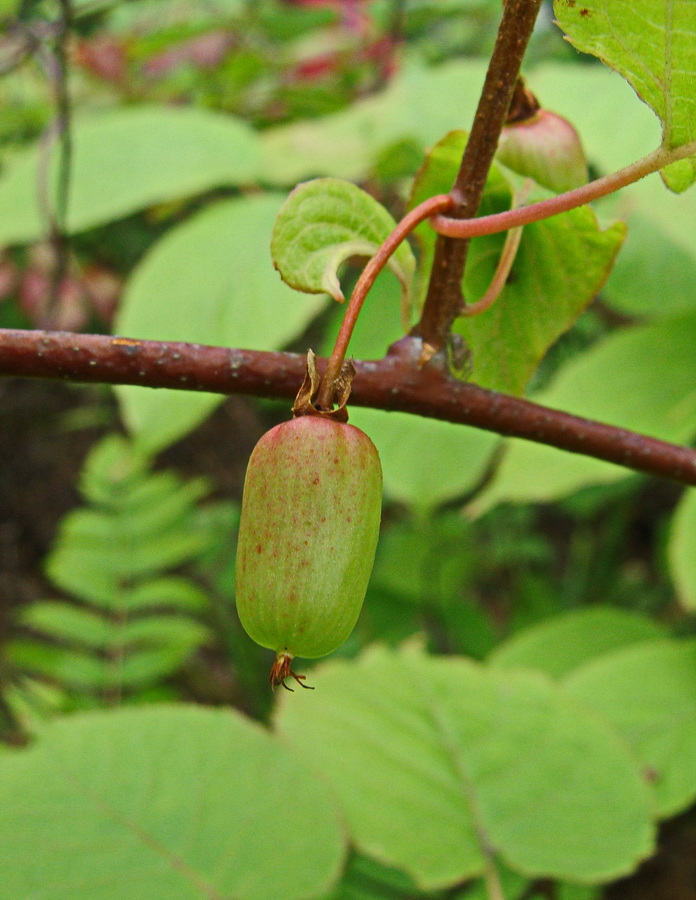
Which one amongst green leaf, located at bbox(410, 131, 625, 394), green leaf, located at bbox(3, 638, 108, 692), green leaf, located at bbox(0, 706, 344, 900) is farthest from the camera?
green leaf, located at bbox(3, 638, 108, 692)

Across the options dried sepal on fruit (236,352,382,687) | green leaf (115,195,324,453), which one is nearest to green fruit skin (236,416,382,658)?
dried sepal on fruit (236,352,382,687)

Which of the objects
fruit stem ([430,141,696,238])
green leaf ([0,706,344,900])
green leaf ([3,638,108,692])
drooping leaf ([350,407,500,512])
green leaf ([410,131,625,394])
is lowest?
green leaf ([3,638,108,692])

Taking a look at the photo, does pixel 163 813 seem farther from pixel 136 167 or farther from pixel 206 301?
pixel 136 167

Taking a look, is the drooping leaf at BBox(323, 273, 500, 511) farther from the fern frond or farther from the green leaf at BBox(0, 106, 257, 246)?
the fern frond

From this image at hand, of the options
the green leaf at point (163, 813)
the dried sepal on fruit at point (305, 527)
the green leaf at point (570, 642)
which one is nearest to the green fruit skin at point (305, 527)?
the dried sepal on fruit at point (305, 527)

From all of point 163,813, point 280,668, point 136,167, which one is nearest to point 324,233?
point 280,668

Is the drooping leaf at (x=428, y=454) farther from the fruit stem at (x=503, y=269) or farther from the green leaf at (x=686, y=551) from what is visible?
the fruit stem at (x=503, y=269)

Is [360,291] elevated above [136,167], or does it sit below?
above
